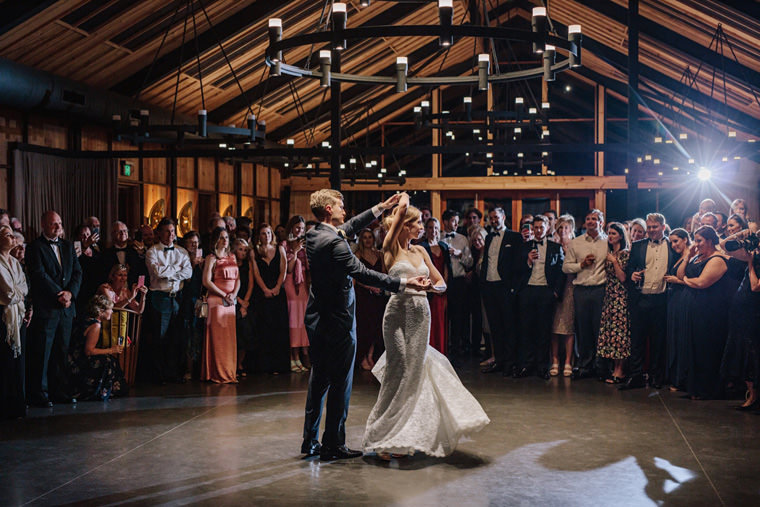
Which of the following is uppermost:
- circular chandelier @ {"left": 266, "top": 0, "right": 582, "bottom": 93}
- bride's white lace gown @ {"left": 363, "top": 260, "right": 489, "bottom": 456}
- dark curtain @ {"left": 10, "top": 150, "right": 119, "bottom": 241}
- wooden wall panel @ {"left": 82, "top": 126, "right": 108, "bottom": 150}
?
wooden wall panel @ {"left": 82, "top": 126, "right": 108, "bottom": 150}

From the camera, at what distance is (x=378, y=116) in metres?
20.1

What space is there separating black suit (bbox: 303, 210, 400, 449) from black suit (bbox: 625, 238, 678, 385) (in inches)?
132

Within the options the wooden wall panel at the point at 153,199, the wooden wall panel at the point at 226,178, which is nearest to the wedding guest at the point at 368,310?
the wooden wall panel at the point at 153,199

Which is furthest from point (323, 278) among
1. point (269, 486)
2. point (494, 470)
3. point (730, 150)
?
point (730, 150)

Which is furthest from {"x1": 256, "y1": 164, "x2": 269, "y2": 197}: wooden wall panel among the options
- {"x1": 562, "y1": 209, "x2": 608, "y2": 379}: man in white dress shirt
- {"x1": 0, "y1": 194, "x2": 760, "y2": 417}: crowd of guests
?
{"x1": 562, "y1": 209, "x2": 608, "y2": 379}: man in white dress shirt

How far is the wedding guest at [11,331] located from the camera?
5.40 m

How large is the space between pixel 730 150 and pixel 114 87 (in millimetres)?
9129

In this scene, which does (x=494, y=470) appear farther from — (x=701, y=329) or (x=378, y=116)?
(x=378, y=116)

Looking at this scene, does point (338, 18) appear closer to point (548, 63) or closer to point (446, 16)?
point (446, 16)

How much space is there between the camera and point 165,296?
7125 mm

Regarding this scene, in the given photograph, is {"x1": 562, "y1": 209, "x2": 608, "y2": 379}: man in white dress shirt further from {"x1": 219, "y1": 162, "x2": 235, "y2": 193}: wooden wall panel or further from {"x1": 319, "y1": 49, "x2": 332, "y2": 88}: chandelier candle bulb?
{"x1": 219, "y1": 162, "x2": 235, "y2": 193}: wooden wall panel

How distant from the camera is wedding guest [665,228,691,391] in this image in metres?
6.39

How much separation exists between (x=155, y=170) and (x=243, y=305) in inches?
278

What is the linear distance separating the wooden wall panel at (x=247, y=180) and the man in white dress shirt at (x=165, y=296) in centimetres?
1030
